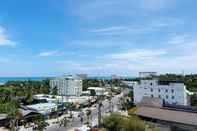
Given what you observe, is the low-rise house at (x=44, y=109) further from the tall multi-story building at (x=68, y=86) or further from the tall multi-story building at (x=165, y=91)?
the tall multi-story building at (x=68, y=86)

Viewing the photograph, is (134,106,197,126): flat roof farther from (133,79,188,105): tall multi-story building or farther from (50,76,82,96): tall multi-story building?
(50,76,82,96): tall multi-story building

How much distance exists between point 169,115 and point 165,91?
34.3 meters

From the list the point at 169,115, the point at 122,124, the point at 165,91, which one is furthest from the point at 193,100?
the point at 122,124

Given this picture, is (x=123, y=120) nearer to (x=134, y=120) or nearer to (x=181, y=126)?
(x=134, y=120)

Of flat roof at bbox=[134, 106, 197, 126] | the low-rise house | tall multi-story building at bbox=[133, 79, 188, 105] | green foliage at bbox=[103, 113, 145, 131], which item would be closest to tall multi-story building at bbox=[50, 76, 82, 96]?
tall multi-story building at bbox=[133, 79, 188, 105]

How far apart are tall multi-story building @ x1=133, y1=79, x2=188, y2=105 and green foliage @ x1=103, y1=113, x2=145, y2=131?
3893 centimetres

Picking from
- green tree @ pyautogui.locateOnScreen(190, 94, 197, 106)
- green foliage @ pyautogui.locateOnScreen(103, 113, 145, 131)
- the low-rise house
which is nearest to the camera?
green foliage @ pyautogui.locateOnScreen(103, 113, 145, 131)

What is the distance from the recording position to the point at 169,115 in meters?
45.3

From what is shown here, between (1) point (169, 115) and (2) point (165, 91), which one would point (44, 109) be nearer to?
(2) point (165, 91)

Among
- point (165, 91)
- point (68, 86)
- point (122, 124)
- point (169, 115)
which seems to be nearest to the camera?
point (122, 124)

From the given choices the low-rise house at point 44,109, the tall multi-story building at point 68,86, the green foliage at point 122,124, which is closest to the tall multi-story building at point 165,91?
the low-rise house at point 44,109

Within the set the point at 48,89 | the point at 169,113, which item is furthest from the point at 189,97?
the point at 48,89

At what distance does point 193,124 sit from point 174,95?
3665 centimetres

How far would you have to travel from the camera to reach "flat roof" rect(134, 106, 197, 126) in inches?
1660
